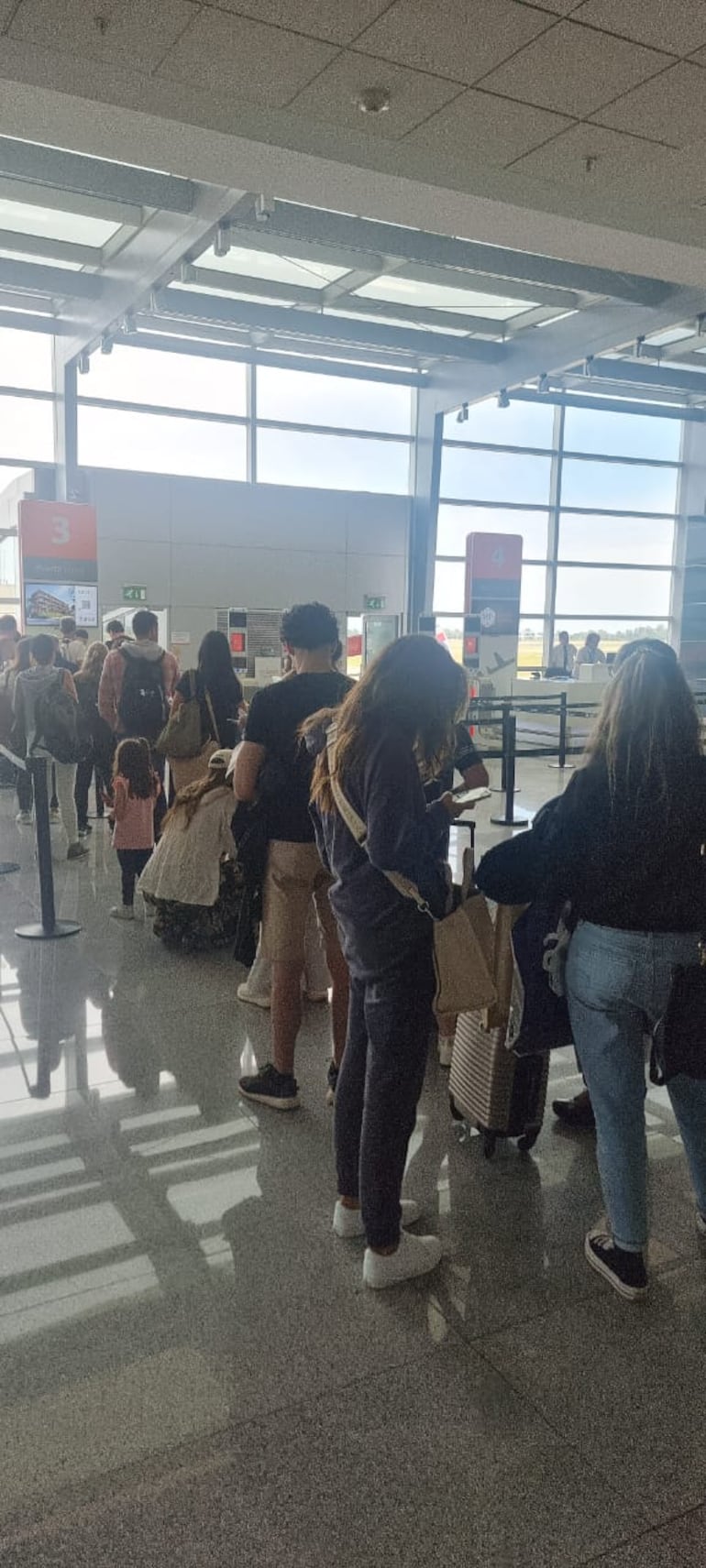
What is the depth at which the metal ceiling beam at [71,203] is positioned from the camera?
32.5 feet

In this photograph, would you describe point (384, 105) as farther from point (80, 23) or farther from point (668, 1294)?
point (668, 1294)

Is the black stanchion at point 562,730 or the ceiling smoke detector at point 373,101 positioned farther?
the black stanchion at point 562,730

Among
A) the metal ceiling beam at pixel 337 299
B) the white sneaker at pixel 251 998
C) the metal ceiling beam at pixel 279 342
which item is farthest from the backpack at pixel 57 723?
the metal ceiling beam at pixel 279 342

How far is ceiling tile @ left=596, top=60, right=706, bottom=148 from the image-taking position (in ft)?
14.9

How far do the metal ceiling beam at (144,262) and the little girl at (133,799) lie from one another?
482 centimetres

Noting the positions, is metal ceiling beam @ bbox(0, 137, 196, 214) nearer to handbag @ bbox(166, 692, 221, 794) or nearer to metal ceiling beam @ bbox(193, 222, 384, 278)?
metal ceiling beam @ bbox(193, 222, 384, 278)

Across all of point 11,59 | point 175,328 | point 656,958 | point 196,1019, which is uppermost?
point 175,328

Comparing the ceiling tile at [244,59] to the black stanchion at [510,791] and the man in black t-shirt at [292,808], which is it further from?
the black stanchion at [510,791]

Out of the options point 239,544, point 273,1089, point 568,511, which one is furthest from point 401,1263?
point 568,511

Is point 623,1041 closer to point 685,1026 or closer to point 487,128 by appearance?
point 685,1026

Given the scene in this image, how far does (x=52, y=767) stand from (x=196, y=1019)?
11.8 ft

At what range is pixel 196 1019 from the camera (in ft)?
12.9

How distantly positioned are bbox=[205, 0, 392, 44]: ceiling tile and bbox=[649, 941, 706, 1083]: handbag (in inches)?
157

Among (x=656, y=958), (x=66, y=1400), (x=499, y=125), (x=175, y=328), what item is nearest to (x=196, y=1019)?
(x=66, y=1400)
